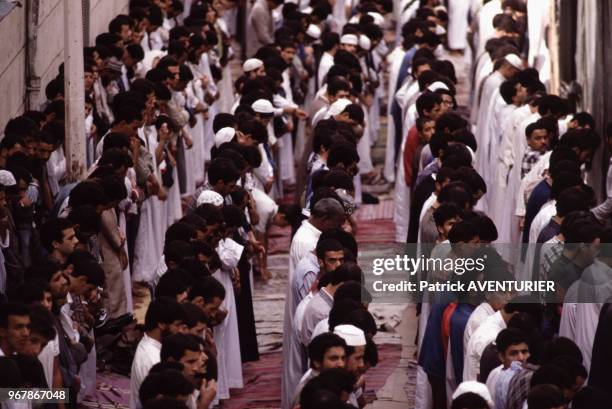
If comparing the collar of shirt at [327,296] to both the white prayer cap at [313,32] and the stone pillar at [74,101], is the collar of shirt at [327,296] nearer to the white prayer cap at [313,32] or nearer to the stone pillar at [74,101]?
the stone pillar at [74,101]

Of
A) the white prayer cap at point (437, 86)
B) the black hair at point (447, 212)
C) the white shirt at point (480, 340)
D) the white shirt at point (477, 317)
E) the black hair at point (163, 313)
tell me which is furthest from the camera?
the white prayer cap at point (437, 86)

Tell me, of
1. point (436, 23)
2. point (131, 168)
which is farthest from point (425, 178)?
point (436, 23)

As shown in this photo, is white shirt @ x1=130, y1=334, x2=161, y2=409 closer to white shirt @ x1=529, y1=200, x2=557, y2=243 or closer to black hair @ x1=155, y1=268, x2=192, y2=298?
black hair @ x1=155, y1=268, x2=192, y2=298

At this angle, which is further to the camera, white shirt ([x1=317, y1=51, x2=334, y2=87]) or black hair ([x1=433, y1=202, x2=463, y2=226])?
white shirt ([x1=317, y1=51, x2=334, y2=87])

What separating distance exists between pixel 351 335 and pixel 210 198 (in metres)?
2.87

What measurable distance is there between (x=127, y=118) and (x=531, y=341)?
462 cm

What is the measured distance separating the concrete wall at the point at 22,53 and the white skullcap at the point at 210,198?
247 centimetres

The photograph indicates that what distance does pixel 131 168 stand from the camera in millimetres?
13195

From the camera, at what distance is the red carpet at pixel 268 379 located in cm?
1220

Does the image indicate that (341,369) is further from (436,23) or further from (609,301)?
(436,23)

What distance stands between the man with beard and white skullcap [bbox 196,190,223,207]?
2309mm

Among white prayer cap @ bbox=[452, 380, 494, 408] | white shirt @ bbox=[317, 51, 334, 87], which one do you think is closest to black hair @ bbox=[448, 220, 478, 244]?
white prayer cap @ bbox=[452, 380, 494, 408]

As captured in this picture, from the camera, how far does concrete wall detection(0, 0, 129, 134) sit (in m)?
14.3
